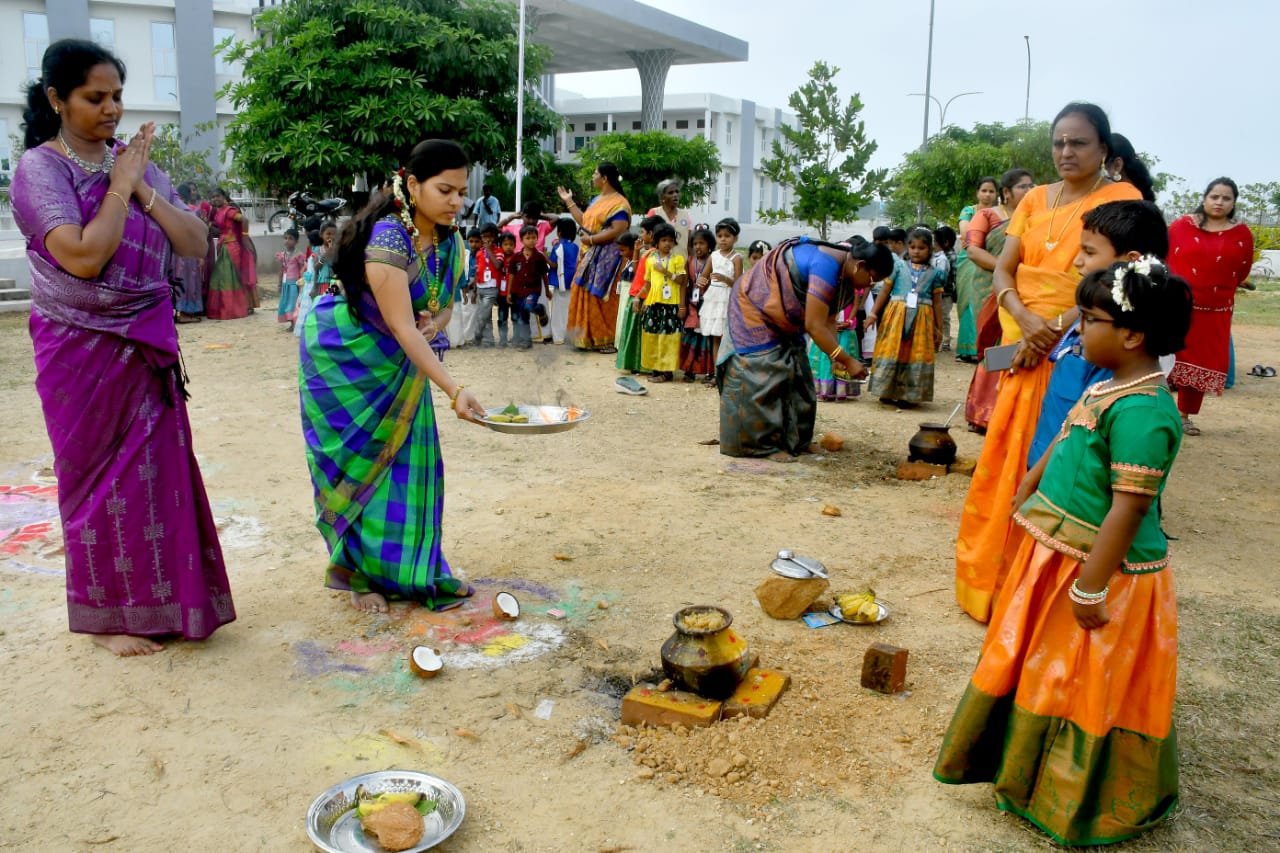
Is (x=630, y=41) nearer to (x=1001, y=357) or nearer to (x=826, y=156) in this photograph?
(x=826, y=156)

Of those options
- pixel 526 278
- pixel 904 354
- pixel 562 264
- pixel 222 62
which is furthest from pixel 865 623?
pixel 222 62

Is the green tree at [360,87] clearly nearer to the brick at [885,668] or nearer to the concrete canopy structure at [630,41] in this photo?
the concrete canopy structure at [630,41]

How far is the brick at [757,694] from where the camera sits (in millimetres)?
3172

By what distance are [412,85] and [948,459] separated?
1106 cm

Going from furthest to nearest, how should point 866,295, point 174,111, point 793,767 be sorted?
1. point 174,111
2. point 866,295
3. point 793,767

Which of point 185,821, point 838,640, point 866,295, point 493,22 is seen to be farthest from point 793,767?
point 493,22

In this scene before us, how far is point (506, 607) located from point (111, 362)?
1.66 m

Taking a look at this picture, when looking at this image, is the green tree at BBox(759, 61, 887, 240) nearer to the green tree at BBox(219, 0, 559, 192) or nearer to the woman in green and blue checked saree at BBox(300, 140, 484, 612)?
the green tree at BBox(219, 0, 559, 192)

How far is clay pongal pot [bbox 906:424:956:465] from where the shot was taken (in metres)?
6.45

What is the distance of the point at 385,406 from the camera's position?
3738 mm

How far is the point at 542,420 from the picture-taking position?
406 centimetres

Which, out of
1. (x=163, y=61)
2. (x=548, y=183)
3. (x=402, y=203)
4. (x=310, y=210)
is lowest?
(x=402, y=203)

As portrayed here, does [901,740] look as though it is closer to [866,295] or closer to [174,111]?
[866,295]

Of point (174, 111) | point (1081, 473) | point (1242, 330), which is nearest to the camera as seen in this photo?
point (1081, 473)
